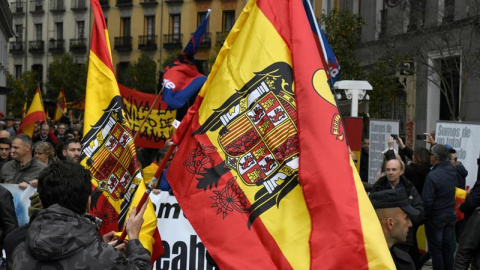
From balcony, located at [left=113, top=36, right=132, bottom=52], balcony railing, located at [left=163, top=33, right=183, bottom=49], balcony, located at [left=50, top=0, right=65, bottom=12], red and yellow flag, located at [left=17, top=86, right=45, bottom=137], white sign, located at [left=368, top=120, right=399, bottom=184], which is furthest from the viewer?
balcony, located at [left=50, top=0, right=65, bottom=12]

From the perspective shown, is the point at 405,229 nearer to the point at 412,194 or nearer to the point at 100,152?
the point at 100,152

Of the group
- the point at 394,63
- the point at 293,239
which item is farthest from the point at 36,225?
the point at 394,63

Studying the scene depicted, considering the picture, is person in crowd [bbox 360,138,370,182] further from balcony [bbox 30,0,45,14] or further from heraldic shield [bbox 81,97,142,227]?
balcony [bbox 30,0,45,14]

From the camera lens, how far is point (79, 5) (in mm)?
66125

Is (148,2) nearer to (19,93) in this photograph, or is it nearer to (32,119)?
(19,93)

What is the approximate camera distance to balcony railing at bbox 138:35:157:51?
60.3 metres

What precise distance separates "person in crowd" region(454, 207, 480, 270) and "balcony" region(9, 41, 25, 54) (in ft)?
217

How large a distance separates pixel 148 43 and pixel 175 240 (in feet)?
179

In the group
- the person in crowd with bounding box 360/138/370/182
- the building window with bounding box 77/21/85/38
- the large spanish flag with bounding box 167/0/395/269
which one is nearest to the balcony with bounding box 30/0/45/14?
the building window with bounding box 77/21/85/38

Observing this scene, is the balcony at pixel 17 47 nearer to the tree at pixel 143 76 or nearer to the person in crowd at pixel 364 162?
the tree at pixel 143 76

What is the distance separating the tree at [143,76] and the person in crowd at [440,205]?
148 feet

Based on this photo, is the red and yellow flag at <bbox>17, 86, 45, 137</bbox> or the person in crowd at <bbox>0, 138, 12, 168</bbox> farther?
the red and yellow flag at <bbox>17, 86, 45, 137</bbox>

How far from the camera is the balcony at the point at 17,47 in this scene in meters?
69.4

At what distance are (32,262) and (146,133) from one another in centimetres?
645
